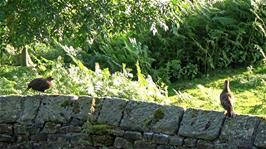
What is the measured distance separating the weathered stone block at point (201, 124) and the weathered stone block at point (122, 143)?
0.61m

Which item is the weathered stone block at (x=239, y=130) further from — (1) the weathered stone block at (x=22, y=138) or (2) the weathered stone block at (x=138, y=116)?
(1) the weathered stone block at (x=22, y=138)

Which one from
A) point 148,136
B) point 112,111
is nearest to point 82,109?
point 112,111

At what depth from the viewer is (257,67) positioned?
12.5 m

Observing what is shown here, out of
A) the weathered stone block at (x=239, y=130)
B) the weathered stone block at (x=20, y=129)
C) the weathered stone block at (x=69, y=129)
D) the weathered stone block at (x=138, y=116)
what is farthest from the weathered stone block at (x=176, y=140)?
the weathered stone block at (x=20, y=129)

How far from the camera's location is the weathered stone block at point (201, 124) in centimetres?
631

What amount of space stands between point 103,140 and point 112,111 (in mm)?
319

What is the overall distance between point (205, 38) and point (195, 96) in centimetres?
258

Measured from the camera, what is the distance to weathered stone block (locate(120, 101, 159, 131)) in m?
6.75

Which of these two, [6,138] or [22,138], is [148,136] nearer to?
[22,138]

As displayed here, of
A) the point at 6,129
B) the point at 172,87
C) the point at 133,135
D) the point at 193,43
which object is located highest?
the point at 193,43

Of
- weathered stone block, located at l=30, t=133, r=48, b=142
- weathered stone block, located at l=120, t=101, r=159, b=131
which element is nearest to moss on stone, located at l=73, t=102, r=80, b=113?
weathered stone block, located at l=30, t=133, r=48, b=142

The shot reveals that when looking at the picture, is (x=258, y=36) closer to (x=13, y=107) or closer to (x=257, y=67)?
(x=257, y=67)

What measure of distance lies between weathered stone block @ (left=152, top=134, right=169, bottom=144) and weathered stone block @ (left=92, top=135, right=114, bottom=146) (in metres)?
0.52

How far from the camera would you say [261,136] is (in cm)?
603
